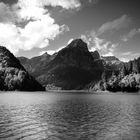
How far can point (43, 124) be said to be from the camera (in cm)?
4544

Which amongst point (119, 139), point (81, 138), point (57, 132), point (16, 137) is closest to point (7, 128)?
point (16, 137)

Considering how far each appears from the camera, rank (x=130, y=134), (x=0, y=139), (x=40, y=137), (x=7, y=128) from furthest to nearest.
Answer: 1. (x=7, y=128)
2. (x=130, y=134)
3. (x=40, y=137)
4. (x=0, y=139)

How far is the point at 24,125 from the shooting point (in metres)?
43.7

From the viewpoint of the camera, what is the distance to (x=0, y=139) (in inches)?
1266

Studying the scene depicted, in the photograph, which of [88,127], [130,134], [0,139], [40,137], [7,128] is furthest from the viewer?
[88,127]

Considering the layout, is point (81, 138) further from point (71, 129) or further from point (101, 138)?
point (71, 129)

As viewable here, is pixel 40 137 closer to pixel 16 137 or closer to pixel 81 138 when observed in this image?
pixel 16 137

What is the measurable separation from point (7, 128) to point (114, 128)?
2165 cm

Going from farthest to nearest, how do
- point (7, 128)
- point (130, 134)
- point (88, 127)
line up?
1. point (88, 127)
2. point (7, 128)
3. point (130, 134)

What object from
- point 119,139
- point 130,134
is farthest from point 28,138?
point 130,134

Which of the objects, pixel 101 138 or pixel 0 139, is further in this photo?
pixel 101 138

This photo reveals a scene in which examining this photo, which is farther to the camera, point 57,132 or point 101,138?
point 57,132

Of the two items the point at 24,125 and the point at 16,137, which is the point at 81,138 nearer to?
the point at 16,137

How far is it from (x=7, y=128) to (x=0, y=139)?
7.97 m
